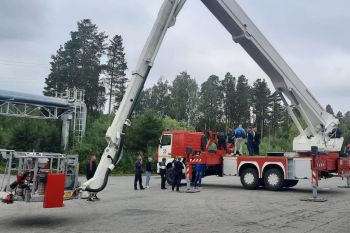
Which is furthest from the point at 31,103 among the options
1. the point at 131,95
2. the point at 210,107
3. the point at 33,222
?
the point at 210,107

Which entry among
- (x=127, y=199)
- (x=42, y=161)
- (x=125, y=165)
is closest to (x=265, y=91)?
(x=125, y=165)

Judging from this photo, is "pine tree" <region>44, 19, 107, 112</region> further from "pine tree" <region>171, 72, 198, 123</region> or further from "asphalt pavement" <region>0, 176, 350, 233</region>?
"asphalt pavement" <region>0, 176, 350, 233</region>

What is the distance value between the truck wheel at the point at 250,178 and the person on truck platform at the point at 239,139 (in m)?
1.61

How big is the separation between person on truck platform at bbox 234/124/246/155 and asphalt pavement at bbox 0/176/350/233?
5078 mm

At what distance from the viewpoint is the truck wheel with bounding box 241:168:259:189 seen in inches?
766

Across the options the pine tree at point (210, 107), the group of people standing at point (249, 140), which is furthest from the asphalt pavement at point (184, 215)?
the pine tree at point (210, 107)

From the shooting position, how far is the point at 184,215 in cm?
1182

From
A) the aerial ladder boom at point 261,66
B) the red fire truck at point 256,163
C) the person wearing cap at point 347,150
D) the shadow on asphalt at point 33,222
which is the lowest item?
the shadow on asphalt at point 33,222

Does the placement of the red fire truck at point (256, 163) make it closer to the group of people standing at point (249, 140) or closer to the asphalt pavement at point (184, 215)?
the group of people standing at point (249, 140)

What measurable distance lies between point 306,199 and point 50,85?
201 ft

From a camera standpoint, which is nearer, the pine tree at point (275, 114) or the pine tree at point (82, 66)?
the pine tree at point (82, 66)

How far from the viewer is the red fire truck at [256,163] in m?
18.1

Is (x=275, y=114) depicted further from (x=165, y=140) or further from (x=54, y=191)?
(x=54, y=191)

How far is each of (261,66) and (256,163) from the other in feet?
14.9
